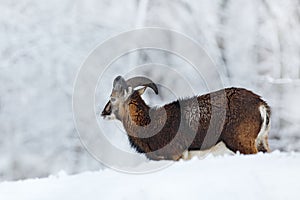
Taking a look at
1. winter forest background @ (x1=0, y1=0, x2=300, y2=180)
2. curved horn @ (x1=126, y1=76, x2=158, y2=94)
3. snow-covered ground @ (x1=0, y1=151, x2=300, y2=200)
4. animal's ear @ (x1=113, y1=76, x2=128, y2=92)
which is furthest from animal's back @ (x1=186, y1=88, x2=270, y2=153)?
winter forest background @ (x1=0, y1=0, x2=300, y2=180)

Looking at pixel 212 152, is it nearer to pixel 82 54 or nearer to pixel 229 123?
pixel 229 123

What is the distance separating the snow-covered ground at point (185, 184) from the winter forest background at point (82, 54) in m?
2.65

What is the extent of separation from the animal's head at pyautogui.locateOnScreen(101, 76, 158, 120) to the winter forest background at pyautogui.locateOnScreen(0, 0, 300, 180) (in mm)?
1996

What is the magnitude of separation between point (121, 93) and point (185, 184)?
0.84m

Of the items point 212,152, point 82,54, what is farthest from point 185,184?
point 82,54

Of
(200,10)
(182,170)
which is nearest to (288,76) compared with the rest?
(200,10)

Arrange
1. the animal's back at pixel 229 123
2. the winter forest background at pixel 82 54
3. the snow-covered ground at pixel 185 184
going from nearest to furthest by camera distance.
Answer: the snow-covered ground at pixel 185 184 < the animal's back at pixel 229 123 < the winter forest background at pixel 82 54

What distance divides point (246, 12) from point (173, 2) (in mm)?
600

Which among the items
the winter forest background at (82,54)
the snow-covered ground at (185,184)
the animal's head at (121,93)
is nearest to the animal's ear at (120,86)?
the animal's head at (121,93)

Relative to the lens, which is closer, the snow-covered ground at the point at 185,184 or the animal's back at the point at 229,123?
the snow-covered ground at the point at 185,184

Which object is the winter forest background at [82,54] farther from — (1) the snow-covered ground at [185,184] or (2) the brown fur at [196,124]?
A: (1) the snow-covered ground at [185,184]

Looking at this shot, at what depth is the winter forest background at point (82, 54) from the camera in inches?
195

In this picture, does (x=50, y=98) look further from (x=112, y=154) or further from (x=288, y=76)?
(x=288, y=76)

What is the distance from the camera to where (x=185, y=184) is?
2154 millimetres
